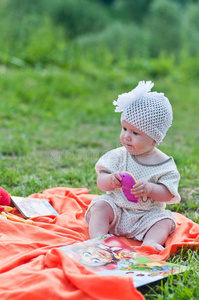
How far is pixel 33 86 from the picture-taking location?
720cm

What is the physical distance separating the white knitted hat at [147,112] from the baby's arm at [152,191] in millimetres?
295

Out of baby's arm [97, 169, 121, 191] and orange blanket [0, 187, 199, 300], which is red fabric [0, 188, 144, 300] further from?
baby's arm [97, 169, 121, 191]

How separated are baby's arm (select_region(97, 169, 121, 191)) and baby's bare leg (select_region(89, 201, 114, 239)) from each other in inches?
4.6

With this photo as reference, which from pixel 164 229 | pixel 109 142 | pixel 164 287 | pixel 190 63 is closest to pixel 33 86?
pixel 109 142

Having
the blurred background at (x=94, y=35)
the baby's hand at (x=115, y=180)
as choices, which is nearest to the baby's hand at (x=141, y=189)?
the baby's hand at (x=115, y=180)

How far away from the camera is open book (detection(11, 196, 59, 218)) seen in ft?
9.53

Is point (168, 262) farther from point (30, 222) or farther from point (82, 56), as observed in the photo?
point (82, 56)

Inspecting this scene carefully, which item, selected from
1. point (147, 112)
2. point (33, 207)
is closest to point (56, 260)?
point (33, 207)

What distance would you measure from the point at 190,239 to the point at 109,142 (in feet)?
9.20

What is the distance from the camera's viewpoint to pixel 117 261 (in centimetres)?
224

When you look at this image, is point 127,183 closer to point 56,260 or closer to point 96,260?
point 96,260

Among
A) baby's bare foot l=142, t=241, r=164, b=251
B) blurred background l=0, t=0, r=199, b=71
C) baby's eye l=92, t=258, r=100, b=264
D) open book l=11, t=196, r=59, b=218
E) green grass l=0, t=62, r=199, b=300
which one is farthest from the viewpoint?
blurred background l=0, t=0, r=199, b=71

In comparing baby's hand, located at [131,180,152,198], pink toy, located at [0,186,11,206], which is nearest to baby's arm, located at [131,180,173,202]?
baby's hand, located at [131,180,152,198]

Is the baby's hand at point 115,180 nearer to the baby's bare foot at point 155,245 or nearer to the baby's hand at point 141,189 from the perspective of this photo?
the baby's hand at point 141,189
